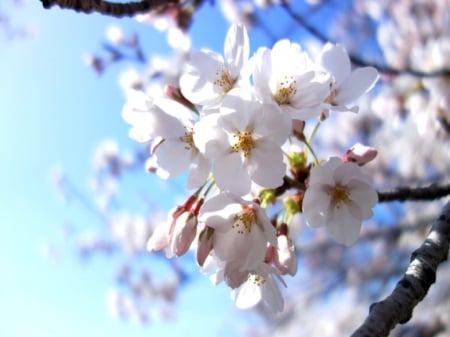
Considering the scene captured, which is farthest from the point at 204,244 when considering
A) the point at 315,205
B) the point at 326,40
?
the point at 326,40

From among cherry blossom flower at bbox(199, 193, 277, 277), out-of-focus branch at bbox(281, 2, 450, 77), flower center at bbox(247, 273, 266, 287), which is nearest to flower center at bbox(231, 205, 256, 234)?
cherry blossom flower at bbox(199, 193, 277, 277)

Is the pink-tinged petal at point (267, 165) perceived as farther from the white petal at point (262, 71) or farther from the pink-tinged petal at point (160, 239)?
the pink-tinged petal at point (160, 239)

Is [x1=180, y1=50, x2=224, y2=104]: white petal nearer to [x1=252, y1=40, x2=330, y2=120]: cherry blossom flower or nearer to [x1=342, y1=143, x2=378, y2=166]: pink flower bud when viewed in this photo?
[x1=252, y1=40, x2=330, y2=120]: cherry blossom flower

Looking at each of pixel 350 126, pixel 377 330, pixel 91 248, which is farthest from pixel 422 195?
pixel 91 248

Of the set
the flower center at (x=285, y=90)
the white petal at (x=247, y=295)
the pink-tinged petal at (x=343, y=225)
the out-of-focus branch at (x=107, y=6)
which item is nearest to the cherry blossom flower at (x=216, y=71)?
the flower center at (x=285, y=90)

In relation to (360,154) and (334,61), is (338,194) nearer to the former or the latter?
(360,154)

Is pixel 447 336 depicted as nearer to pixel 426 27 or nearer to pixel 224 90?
pixel 426 27
